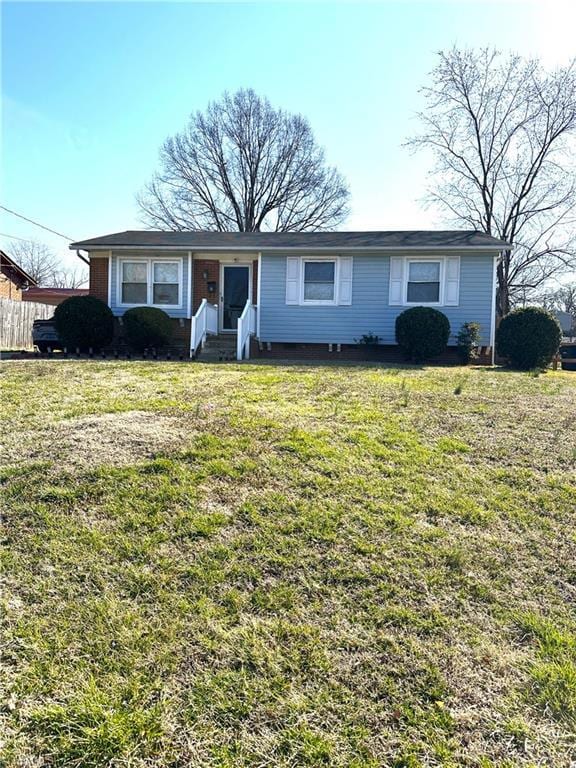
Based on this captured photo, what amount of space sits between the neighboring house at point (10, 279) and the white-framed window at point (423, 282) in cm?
2248

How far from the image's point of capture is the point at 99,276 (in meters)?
14.3

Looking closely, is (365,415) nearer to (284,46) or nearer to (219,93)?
(284,46)

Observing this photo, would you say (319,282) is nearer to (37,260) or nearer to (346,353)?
(346,353)

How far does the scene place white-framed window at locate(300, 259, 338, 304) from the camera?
44.9 feet

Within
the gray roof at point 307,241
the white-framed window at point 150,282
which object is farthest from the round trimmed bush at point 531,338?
the white-framed window at point 150,282

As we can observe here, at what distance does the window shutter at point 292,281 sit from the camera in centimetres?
1364

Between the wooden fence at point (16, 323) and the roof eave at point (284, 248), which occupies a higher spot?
the roof eave at point (284, 248)

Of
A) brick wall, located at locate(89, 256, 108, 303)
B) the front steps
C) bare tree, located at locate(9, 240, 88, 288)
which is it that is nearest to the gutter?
brick wall, located at locate(89, 256, 108, 303)

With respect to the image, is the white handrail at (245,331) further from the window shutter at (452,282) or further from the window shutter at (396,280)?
the window shutter at (452,282)

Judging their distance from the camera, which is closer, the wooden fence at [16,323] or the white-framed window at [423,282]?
the white-framed window at [423,282]

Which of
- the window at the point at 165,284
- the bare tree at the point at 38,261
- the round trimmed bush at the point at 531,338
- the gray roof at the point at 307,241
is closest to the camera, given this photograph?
the round trimmed bush at the point at 531,338

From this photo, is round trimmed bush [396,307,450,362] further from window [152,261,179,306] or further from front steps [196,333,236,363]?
window [152,261,179,306]

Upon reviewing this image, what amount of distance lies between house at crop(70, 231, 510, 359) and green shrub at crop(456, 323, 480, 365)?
1.92ft

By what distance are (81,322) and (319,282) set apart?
6.50 meters
